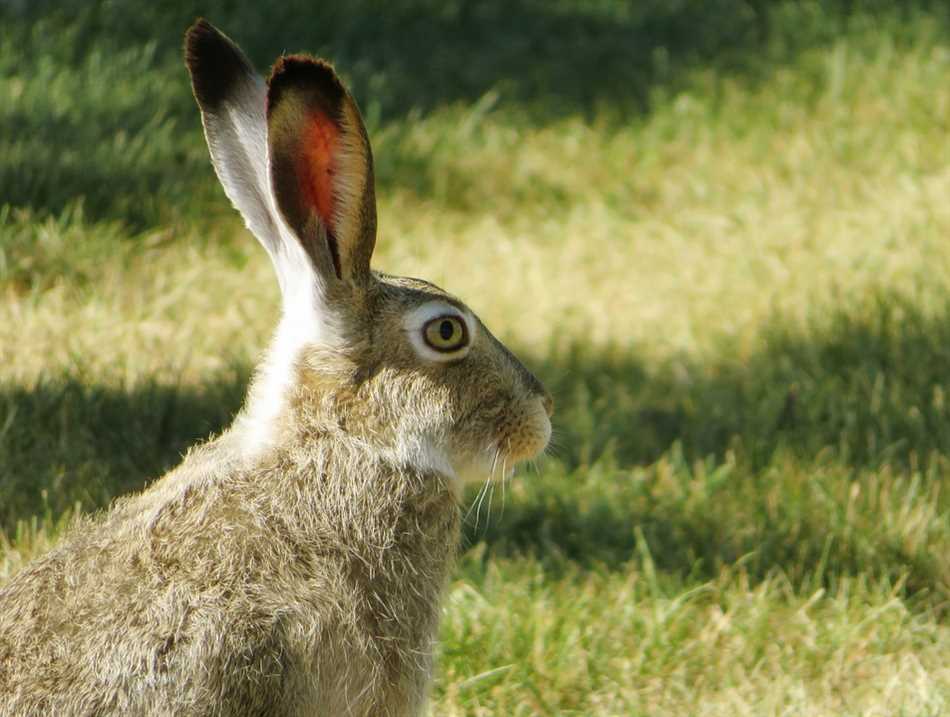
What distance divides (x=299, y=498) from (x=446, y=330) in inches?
18.1

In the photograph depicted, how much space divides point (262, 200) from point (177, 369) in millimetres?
1945

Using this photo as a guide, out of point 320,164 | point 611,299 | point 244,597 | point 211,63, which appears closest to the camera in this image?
point 244,597

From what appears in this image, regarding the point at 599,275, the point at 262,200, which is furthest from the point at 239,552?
the point at 599,275

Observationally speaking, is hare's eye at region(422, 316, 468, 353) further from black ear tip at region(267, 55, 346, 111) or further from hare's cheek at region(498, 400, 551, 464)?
black ear tip at region(267, 55, 346, 111)

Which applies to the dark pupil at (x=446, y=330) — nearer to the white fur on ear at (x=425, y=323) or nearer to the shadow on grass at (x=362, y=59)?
the white fur on ear at (x=425, y=323)

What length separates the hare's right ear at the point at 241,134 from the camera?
3318 mm

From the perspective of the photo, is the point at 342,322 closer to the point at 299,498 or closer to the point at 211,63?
the point at 299,498

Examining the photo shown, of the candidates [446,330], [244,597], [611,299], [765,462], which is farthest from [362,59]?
[244,597]

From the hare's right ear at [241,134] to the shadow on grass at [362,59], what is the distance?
9.27 feet

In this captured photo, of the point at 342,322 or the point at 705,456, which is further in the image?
the point at 705,456

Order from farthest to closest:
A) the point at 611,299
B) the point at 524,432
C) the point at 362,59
Result: the point at 362,59, the point at 611,299, the point at 524,432

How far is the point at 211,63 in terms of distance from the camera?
10.9 feet

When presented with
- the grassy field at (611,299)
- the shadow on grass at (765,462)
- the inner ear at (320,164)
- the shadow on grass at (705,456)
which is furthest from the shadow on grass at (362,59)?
the inner ear at (320,164)

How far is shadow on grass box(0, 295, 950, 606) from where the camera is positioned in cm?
456
